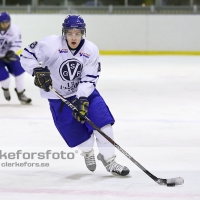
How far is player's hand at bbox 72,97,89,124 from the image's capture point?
313 cm

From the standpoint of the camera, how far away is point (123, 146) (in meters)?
4.07

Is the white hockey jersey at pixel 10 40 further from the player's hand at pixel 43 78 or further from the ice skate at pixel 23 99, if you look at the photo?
the player's hand at pixel 43 78

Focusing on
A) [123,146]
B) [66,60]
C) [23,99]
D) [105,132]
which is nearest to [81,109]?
[105,132]

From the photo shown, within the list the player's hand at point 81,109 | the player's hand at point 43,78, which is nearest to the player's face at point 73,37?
the player's hand at point 43,78

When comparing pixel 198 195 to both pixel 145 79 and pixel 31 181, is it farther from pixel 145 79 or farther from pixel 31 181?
pixel 145 79

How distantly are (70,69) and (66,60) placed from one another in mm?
59

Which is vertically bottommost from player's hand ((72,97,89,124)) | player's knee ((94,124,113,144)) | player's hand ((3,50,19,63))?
player's knee ((94,124,113,144))

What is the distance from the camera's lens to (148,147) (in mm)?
4047

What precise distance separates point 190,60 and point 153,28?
140 centimetres

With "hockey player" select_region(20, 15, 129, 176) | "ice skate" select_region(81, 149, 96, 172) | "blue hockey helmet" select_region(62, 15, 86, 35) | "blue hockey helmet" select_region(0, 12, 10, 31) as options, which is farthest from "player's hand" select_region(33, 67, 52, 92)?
"blue hockey helmet" select_region(0, 12, 10, 31)

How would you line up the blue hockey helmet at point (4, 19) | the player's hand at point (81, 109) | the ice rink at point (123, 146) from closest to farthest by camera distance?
1. the ice rink at point (123, 146)
2. the player's hand at point (81, 109)
3. the blue hockey helmet at point (4, 19)

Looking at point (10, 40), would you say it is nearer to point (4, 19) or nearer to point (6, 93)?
point (4, 19)

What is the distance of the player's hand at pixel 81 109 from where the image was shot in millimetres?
3127

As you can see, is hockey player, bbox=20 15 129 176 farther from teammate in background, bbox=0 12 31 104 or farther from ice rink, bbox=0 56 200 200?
teammate in background, bbox=0 12 31 104
